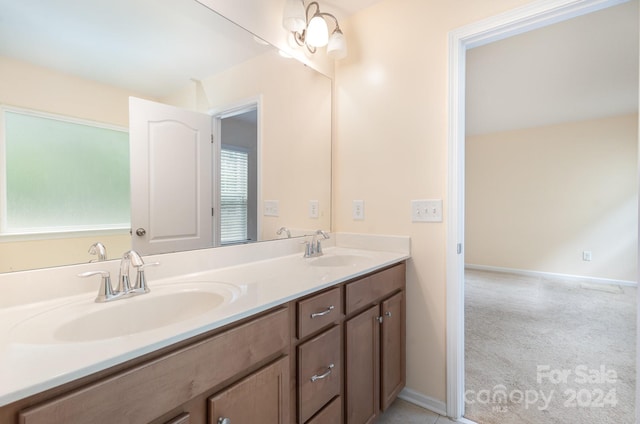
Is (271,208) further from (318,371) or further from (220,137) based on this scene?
(318,371)

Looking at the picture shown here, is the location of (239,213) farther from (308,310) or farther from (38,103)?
(38,103)

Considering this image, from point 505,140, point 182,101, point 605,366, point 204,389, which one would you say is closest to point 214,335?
point 204,389

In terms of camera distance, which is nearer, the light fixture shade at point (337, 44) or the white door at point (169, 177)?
the white door at point (169, 177)

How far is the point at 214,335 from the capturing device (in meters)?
0.75

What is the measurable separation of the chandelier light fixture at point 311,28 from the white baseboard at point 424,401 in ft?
6.84

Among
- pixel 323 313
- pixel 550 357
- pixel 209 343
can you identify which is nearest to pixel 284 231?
→ pixel 323 313

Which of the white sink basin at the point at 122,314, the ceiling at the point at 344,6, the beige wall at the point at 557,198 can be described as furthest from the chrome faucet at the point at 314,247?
the beige wall at the point at 557,198

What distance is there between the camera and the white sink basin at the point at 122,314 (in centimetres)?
72

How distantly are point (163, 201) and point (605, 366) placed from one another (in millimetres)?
2990

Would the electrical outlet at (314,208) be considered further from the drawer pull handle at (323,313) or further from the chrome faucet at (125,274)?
the chrome faucet at (125,274)

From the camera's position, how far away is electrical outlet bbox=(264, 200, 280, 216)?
170cm

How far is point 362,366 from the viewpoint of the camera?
1.35m

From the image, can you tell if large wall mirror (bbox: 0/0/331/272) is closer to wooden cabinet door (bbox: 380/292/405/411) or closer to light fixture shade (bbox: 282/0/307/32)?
light fixture shade (bbox: 282/0/307/32)

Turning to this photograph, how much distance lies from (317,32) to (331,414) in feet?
6.38
